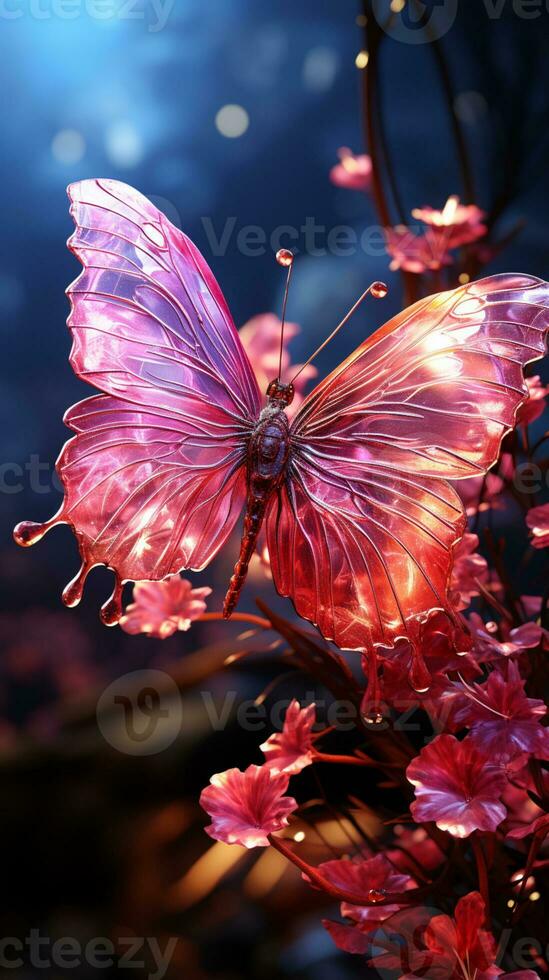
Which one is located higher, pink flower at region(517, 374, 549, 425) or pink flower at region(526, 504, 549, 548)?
pink flower at region(517, 374, 549, 425)

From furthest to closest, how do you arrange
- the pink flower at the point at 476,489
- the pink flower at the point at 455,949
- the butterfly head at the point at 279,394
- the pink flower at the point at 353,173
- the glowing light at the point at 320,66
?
the glowing light at the point at 320,66, the pink flower at the point at 353,173, the pink flower at the point at 476,489, the butterfly head at the point at 279,394, the pink flower at the point at 455,949

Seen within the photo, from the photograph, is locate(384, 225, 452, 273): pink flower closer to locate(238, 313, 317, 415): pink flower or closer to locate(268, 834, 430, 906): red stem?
locate(238, 313, 317, 415): pink flower

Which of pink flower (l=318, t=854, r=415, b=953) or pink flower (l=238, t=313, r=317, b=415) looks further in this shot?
pink flower (l=238, t=313, r=317, b=415)

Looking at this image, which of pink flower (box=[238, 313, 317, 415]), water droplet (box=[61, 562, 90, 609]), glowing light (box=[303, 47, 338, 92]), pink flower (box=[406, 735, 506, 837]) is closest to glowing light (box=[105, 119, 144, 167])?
glowing light (box=[303, 47, 338, 92])

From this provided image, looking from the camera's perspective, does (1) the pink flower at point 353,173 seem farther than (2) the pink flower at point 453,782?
Yes

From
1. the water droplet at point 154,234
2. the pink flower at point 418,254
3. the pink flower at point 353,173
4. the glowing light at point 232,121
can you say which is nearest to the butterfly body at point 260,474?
the water droplet at point 154,234

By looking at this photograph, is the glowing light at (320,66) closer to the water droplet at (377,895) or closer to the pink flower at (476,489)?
the pink flower at (476,489)

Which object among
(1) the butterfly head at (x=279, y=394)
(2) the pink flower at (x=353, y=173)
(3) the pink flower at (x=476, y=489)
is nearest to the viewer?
(1) the butterfly head at (x=279, y=394)
